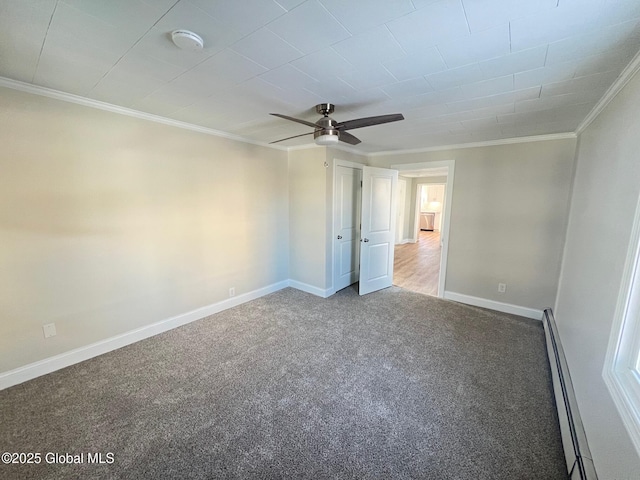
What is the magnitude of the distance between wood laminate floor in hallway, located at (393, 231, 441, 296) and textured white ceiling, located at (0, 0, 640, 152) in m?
2.98

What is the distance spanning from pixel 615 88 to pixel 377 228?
2869mm

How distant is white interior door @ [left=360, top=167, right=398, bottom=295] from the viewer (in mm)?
4074

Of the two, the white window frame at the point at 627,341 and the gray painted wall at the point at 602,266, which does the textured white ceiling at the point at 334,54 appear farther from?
the white window frame at the point at 627,341

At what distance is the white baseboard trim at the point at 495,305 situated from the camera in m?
3.39

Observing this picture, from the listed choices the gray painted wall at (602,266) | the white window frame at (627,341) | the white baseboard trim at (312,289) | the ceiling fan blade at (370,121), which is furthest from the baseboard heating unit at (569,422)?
the white baseboard trim at (312,289)

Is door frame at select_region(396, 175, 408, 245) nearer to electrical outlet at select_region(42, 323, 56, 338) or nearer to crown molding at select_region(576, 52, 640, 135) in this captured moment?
crown molding at select_region(576, 52, 640, 135)

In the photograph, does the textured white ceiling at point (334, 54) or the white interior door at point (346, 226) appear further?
the white interior door at point (346, 226)

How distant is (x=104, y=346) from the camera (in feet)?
8.47

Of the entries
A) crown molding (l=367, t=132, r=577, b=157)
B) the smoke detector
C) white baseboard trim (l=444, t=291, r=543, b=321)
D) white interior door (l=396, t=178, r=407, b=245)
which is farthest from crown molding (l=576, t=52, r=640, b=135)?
white interior door (l=396, t=178, r=407, b=245)

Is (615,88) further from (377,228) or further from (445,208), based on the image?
(377,228)

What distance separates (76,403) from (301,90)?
9.60 feet

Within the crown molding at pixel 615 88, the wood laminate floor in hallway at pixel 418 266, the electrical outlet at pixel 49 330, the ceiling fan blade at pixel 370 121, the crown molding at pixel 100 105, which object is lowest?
the wood laminate floor in hallway at pixel 418 266

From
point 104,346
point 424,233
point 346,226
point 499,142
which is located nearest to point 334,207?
point 346,226

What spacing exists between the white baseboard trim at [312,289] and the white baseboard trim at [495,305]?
1.84 meters
